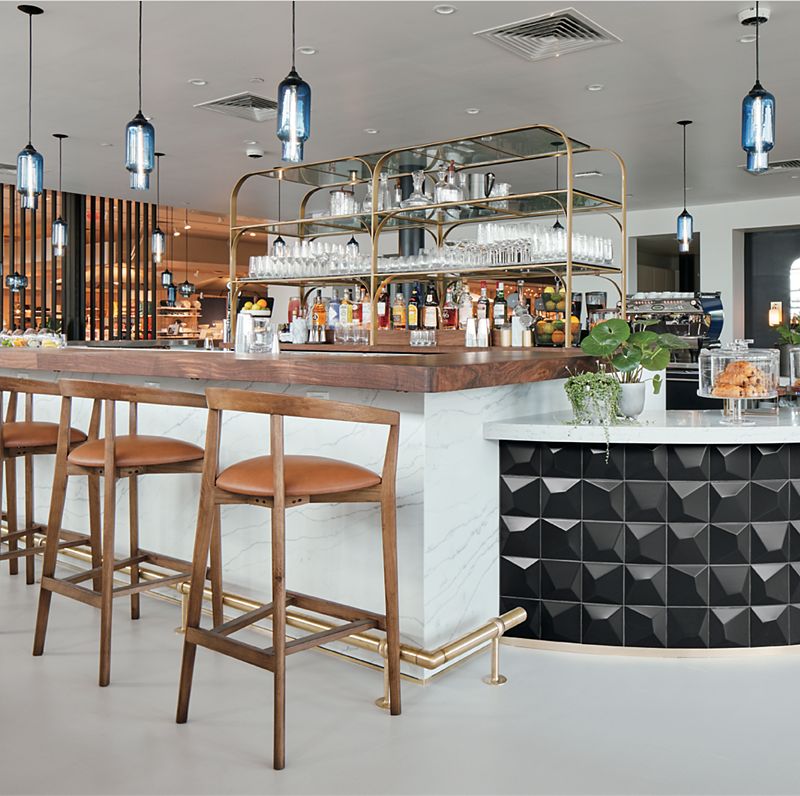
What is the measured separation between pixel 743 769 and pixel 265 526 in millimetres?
1897

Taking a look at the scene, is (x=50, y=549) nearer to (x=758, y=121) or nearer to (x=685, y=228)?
(x=758, y=121)

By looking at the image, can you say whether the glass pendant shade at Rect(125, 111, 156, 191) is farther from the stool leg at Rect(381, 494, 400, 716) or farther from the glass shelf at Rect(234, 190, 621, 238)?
the stool leg at Rect(381, 494, 400, 716)

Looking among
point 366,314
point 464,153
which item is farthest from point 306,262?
point 464,153

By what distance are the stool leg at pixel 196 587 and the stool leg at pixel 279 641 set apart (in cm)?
28

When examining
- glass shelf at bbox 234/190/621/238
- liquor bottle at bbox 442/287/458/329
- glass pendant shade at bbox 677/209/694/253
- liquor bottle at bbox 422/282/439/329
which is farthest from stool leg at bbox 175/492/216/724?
glass pendant shade at bbox 677/209/694/253

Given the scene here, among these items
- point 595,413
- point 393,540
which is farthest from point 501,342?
point 393,540

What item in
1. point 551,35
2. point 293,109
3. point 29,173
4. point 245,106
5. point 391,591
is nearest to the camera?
point 391,591

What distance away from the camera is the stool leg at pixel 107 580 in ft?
9.60

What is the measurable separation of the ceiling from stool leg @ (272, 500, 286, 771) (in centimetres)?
342

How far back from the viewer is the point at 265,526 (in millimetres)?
3457

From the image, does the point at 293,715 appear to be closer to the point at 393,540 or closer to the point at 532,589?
the point at 393,540

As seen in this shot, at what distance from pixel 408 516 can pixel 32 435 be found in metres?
1.84

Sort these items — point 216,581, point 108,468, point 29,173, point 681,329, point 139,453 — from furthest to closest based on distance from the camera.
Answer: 1. point 681,329
2. point 29,173
3. point 216,581
4. point 139,453
5. point 108,468

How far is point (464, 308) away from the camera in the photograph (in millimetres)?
5918
